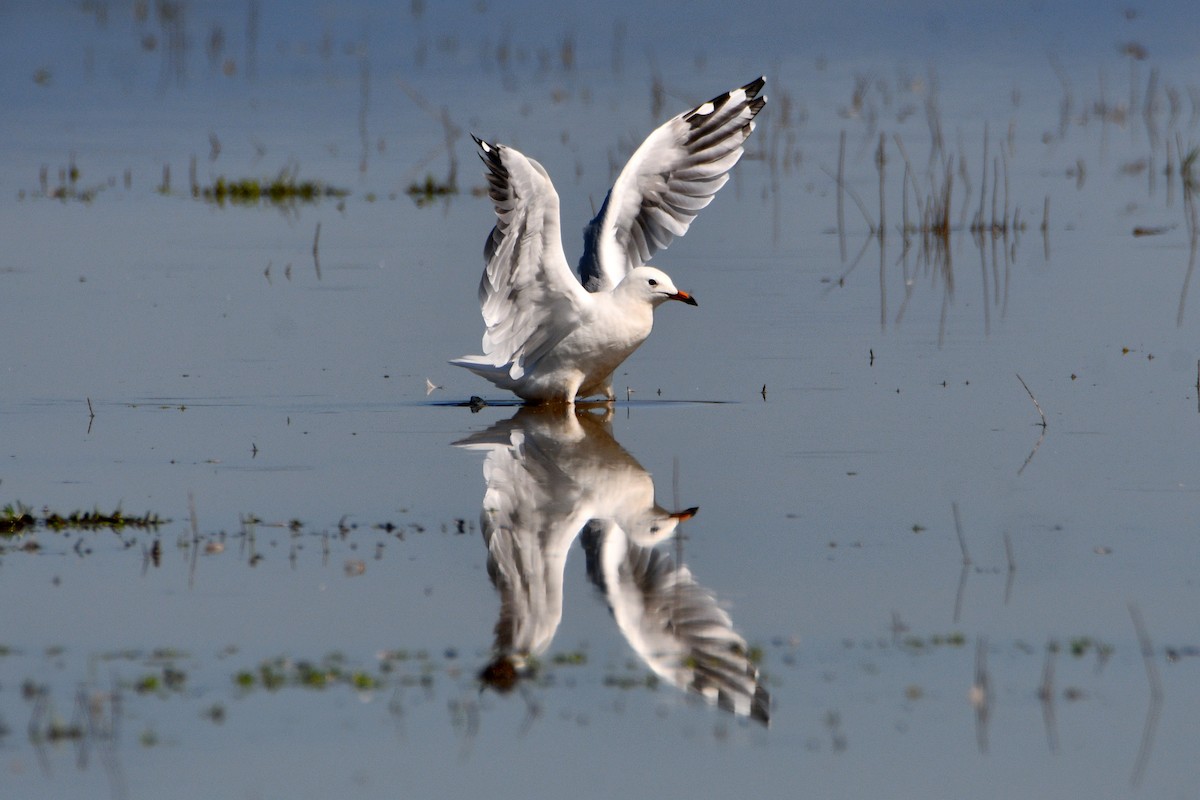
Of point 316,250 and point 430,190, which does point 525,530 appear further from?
point 430,190

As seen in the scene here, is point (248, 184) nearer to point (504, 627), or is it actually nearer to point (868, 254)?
point (868, 254)

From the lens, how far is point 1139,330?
12.0m

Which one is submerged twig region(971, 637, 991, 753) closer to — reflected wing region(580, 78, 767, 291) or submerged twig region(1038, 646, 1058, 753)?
submerged twig region(1038, 646, 1058, 753)

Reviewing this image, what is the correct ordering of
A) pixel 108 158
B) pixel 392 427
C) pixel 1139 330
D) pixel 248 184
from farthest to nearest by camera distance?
pixel 108 158
pixel 248 184
pixel 1139 330
pixel 392 427

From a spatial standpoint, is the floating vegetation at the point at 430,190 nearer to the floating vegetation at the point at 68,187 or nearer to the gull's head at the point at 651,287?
the floating vegetation at the point at 68,187

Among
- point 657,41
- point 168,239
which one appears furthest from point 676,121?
point 657,41

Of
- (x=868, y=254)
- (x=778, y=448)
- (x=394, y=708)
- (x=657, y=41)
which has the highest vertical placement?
(x=657, y=41)

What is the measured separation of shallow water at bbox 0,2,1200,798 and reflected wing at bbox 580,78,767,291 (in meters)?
0.75

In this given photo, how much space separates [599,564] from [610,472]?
173cm

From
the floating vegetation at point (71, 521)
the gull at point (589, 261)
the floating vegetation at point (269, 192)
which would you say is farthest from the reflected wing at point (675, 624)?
the floating vegetation at point (269, 192)

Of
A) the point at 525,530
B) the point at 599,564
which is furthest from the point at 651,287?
the point at 599,564

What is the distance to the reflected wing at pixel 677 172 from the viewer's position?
12414mm

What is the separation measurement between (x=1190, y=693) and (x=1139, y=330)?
656 centimetres

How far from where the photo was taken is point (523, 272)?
10.7 meters
